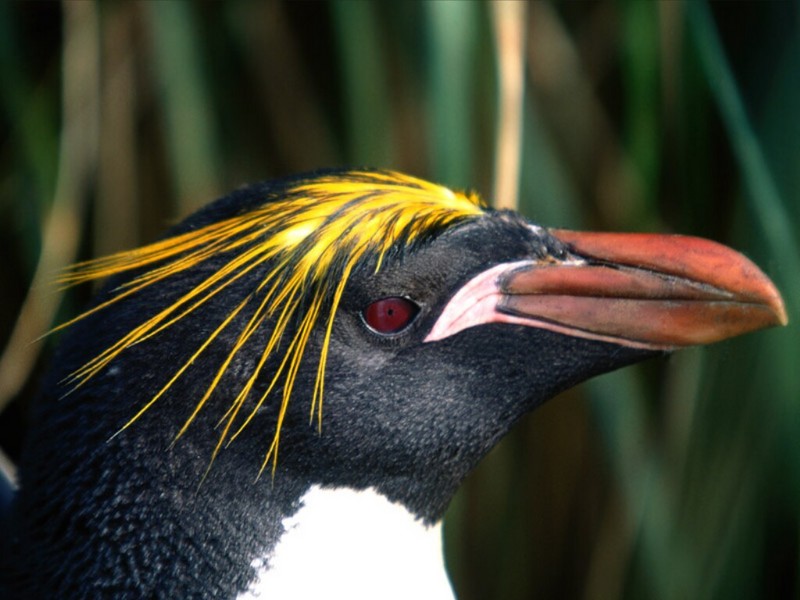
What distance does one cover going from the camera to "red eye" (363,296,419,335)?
1.45 m

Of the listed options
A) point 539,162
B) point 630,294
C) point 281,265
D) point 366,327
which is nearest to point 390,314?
point 366,327

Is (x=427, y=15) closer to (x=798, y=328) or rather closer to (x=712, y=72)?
(x=712, y=72)

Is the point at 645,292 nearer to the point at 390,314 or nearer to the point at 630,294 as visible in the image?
the point at 630,294

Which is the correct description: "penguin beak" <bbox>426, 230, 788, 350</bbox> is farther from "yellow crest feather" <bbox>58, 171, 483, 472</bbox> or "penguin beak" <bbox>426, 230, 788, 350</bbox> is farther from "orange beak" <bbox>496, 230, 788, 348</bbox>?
"yellow crest feather" <bbox>58, 171, 483, 472</bbox>

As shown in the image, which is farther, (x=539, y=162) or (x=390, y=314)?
(x=539, y=162)

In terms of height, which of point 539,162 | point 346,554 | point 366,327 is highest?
point 539,162

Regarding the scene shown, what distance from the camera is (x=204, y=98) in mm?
2137

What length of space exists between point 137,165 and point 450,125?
39.5 inches

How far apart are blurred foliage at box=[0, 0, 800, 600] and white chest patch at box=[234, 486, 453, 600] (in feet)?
2.00

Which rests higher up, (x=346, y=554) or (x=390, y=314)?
(x=390, y=314)

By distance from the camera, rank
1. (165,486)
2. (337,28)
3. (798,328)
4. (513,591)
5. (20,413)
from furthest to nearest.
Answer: (20,413) < (513,591) < (337,28) < (798,328) < (165,486)

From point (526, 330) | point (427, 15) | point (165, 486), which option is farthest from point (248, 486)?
→ point (427, 15)

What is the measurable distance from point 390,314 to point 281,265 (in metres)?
0.15

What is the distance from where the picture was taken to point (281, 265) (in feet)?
4.72
